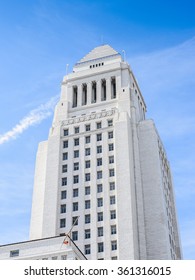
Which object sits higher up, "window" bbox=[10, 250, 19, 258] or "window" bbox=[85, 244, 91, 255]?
"window" bbox=[85, 244, 91, 255]

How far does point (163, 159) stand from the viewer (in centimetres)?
8325

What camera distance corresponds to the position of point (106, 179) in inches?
2788

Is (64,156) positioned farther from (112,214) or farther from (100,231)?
(100,231)

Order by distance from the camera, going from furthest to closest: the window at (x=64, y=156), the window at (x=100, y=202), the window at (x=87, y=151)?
the window at (x=64, y=156)
the window at (x=87, y=151)
the window at (x=100, y=202)

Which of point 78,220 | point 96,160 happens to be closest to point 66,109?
point 96,160

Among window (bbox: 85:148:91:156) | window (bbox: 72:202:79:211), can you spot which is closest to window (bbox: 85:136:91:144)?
window (bbox: 85:148:91:156)

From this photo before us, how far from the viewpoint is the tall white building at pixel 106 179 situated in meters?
64.9

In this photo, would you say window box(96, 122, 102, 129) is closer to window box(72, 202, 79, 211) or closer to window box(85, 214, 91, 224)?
window box(72, 202, 79, 211)

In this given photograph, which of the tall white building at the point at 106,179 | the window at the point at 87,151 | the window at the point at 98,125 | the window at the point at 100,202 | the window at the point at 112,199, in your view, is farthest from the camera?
the window at the point at 98,125

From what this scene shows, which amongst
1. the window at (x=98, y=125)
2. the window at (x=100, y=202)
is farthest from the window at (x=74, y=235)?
the window at (x=98, y=125)

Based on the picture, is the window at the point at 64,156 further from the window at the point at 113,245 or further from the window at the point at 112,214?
the window at the point at 113,245

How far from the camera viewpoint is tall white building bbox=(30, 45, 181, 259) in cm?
6494
